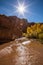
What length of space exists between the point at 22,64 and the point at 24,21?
5740 centimetres

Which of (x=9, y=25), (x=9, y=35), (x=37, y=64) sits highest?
(x=9, y=25)

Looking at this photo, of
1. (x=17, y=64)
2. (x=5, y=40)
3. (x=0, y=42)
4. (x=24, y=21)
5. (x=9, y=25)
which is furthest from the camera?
(x=24, y=21)

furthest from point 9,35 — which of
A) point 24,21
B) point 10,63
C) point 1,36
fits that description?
point 24,21

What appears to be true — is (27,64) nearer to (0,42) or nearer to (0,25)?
(0,42)

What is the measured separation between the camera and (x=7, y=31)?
607 inches

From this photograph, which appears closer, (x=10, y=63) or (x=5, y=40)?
(x=10, y=63)

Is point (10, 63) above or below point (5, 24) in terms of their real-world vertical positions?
below

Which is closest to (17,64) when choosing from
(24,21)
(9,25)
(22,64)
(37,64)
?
(22,64)

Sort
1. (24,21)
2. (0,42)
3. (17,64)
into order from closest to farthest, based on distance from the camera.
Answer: (17,64) < (0,42) < (24,21)

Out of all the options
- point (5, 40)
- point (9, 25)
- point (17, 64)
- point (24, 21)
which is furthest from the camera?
point (24, 21)

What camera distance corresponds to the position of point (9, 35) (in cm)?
1590

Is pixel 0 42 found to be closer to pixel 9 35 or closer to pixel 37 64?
pixel 9 35

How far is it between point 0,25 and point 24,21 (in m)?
48.7

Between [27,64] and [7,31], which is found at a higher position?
[7,31]
